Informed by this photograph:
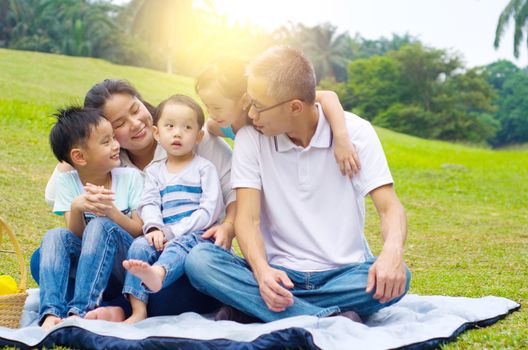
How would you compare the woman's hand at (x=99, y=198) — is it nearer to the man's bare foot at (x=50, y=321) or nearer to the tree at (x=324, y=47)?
the man's bare foot at (x=50, y=321)

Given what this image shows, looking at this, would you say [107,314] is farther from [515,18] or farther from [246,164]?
[515,18]

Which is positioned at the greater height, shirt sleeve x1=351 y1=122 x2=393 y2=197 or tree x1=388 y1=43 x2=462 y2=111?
tree x1=388 y1=43 x2=462 y2=111

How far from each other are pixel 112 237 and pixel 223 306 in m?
0.61

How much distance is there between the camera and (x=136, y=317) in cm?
313

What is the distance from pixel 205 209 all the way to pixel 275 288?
57 cm

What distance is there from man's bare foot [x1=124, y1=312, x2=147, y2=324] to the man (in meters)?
0.28

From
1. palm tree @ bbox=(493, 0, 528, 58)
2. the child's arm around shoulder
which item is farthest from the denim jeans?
palm tree @ bbox=(493, 0, 528, 58)

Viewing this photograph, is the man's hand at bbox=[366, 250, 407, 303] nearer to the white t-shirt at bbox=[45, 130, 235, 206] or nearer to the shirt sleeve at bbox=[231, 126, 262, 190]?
the shirt sleeve at bbox=[231, 126, 262, 190]

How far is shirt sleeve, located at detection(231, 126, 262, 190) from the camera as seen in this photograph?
129 inches

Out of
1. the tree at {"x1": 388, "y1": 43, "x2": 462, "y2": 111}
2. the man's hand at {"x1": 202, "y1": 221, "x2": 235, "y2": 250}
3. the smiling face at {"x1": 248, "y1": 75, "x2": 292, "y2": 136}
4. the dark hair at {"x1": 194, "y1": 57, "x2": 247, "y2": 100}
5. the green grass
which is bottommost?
the green grass

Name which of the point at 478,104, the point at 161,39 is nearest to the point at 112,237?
the point at 161,39

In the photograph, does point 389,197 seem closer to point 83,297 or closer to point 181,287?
point 181,287

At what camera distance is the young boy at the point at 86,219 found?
3.09 meters

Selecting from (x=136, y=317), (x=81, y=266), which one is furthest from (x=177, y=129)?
(x=136, y=317)
